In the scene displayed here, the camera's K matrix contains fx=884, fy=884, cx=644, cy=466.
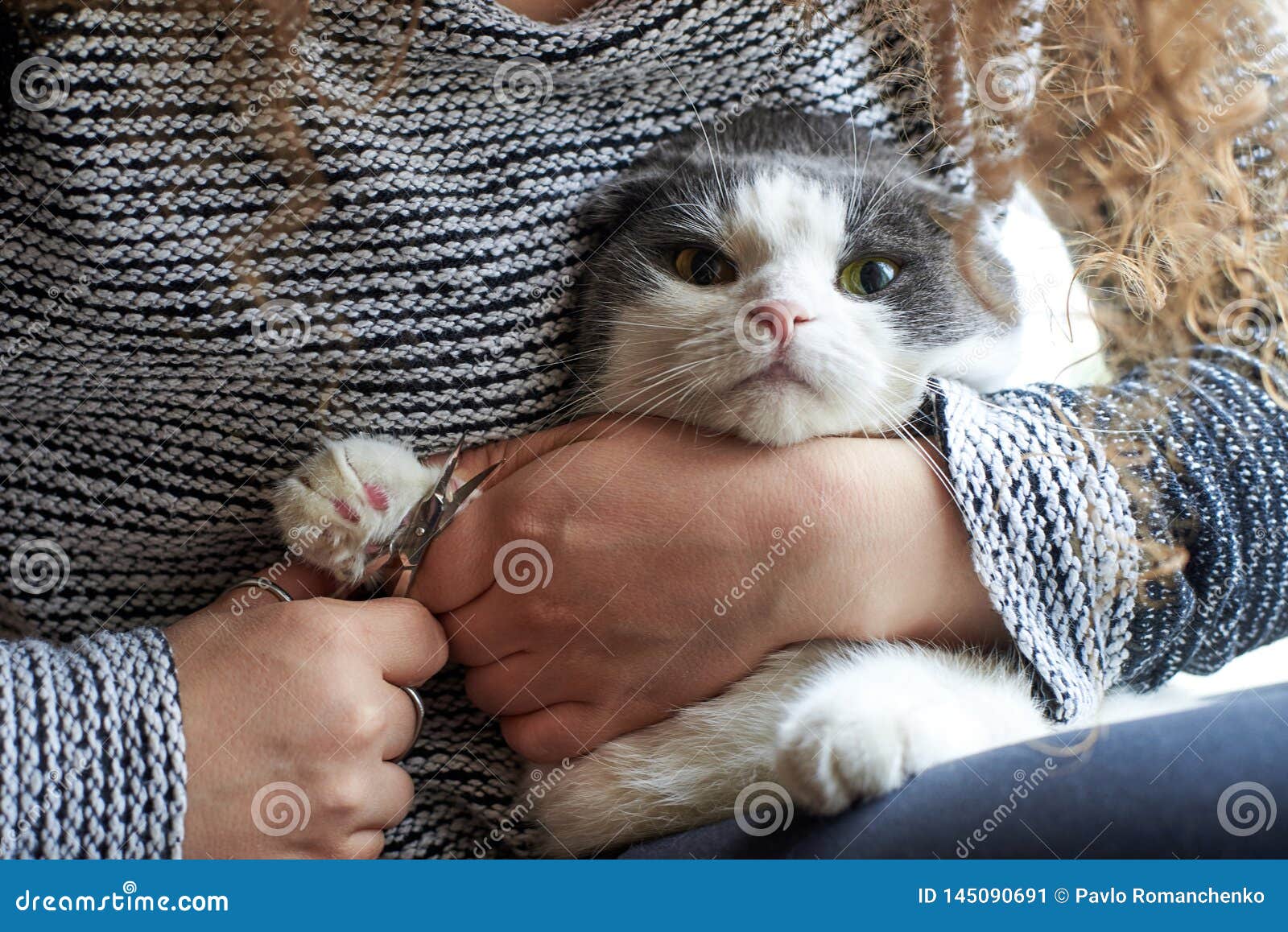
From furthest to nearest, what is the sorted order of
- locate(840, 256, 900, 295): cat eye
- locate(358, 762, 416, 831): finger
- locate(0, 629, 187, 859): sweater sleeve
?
locate(840, 256, 900, 295): cat eye → locate(358, 762, 416, 831): finger → locate(0, 629, 187, 859): sweater sleeve

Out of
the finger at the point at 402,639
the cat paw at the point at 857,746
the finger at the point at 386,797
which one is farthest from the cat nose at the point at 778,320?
the finger at the point at 386,797

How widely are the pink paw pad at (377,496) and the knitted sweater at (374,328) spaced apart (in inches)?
2.9

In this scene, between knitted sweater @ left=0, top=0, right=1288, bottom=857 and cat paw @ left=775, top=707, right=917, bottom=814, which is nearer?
cat paw @ left=775, top=707, right=917, bottom=814

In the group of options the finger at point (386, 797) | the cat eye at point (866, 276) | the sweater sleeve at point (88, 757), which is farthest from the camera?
the cat eye at point (866, 276)

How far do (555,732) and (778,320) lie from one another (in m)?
0.45

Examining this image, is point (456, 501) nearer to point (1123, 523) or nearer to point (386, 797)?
point (386, 797)

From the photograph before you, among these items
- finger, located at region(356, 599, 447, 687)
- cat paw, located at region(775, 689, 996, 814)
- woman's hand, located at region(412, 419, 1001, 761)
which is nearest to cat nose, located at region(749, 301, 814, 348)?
woman's hand, located at region(412, 419, 1001, 761)

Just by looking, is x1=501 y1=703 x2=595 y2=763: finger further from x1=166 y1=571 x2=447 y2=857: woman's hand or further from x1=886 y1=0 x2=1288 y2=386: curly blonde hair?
x1=886 y1=0 x2=1288 y2=386: curly blonde hair

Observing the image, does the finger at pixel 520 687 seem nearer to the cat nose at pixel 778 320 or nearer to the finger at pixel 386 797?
the finger at pixel 386 797

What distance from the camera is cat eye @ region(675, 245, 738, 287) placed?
944 mm

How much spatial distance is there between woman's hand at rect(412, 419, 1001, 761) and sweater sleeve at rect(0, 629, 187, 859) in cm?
27

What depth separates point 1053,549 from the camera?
2.62 feet

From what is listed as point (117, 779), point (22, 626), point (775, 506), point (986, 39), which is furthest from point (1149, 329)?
point (22, 626)

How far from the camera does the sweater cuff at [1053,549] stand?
0.80m
